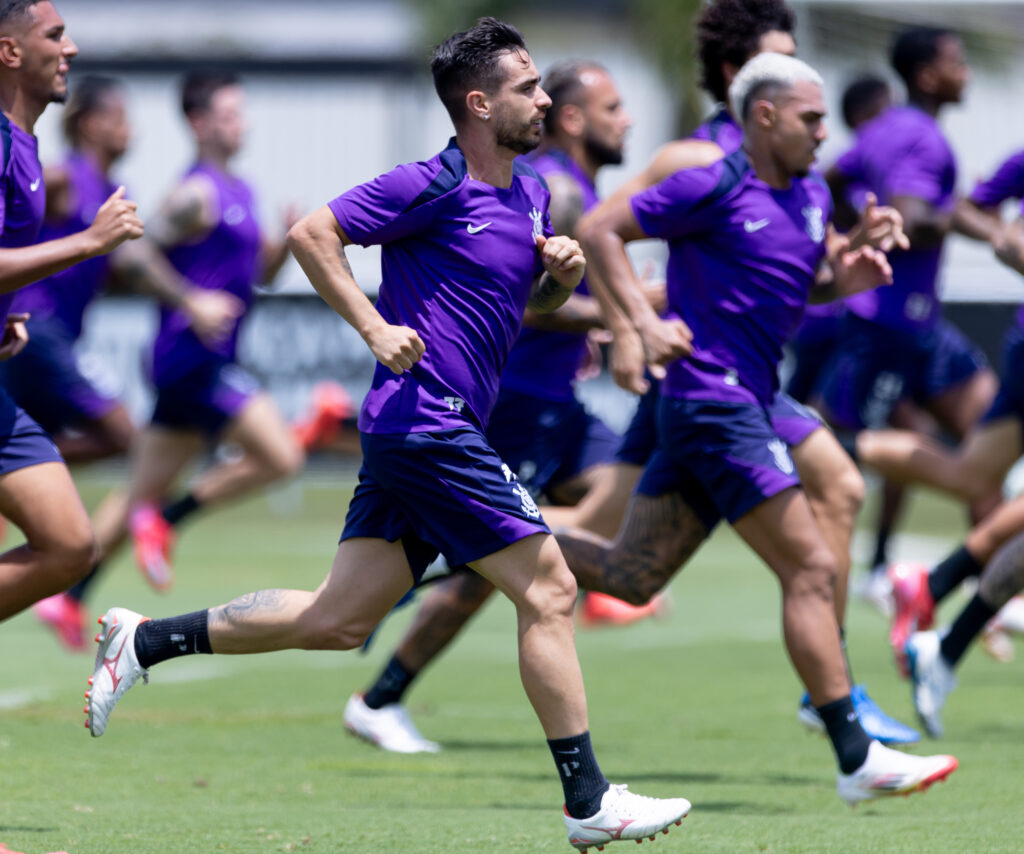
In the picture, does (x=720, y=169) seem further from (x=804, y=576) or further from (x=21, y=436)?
(x=21, y=436)

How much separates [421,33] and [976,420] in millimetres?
19211

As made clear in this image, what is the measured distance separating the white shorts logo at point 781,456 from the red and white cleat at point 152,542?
18.0ft

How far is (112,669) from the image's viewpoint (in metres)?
5.45

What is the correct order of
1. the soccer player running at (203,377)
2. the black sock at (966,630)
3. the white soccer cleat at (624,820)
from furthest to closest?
the soccer player running at (203,377) < the black sock at (966,630) < the white soccer cleat at (624,820)

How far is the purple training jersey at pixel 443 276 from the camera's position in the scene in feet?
16.8

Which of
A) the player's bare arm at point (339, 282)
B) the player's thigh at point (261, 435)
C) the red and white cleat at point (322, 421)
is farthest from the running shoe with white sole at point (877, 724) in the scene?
the red and white cleat at point (322, 421)

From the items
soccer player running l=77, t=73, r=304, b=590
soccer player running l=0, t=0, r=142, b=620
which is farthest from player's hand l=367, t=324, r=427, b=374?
soccer player running l=77, t=73, r=304, b=590

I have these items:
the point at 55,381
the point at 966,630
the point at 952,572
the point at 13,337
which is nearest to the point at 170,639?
the point at 13,337

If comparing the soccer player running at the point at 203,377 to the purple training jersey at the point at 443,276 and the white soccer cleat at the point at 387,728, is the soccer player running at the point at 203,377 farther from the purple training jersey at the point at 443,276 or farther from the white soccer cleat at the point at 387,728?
the purple training jersey at the point at 443,276

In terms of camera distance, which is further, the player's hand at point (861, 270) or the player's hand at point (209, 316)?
the player's hand at point (209, 316)

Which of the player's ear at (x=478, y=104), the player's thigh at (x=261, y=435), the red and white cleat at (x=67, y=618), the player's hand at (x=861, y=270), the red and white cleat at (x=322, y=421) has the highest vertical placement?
the player's ear at (x=478, y=104)

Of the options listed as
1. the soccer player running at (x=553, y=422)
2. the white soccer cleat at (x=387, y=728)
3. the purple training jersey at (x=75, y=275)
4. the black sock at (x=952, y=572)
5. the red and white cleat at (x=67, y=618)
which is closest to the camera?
the white soccer cleat at (x=387, y=728)

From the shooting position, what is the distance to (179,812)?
18.8 feet

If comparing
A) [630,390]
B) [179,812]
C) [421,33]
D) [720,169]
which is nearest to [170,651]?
[179,812]
